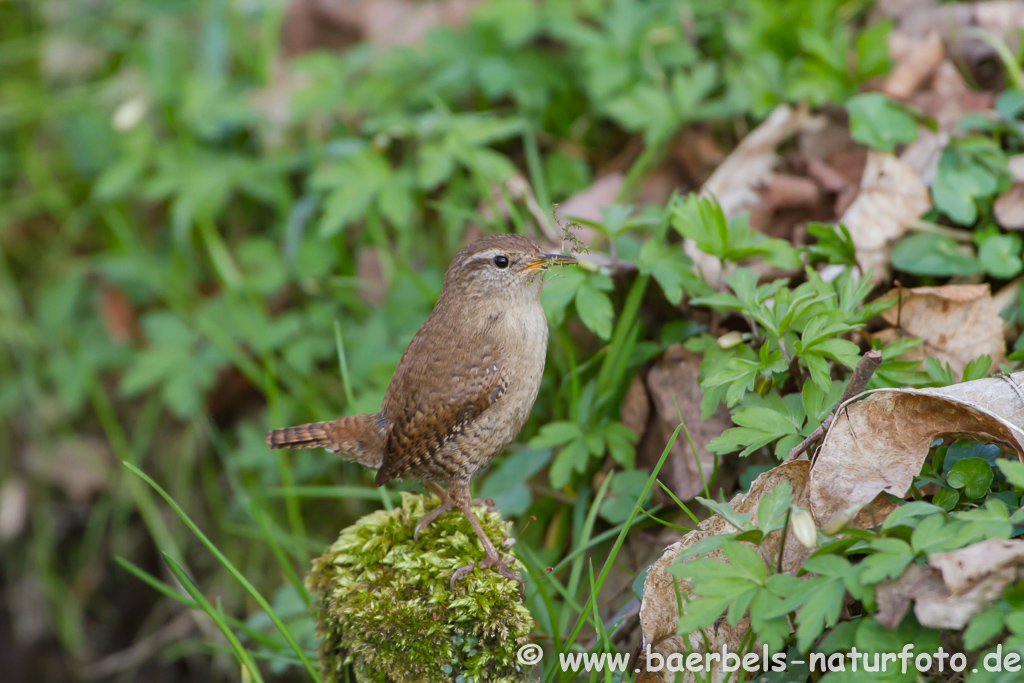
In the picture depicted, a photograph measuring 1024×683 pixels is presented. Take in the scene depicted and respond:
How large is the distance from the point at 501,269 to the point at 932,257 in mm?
1556

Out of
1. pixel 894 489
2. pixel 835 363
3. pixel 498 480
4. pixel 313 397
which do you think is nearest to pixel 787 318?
pixel 835 363

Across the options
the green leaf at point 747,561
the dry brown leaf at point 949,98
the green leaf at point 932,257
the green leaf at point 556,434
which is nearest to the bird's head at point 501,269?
the green leaf at point 556,434

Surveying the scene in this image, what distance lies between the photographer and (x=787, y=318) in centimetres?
244

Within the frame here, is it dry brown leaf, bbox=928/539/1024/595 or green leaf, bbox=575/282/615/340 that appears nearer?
dry brown leaf, bbox=928/539/1024/595

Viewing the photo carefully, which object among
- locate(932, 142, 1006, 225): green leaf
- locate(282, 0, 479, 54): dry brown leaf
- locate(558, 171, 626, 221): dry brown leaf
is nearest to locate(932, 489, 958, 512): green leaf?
locate(932, 142, 1006, 225): green leaf

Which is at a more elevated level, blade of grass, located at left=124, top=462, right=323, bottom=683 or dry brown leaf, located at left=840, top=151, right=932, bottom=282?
dry brown leaf, located at left=840, top=151, right=932, bottom=282

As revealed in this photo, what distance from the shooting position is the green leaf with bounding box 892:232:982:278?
285cm

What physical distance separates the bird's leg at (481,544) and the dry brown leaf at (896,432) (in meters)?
0.87

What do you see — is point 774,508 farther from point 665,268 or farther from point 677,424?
point 665,268

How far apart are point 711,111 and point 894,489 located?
220 cm

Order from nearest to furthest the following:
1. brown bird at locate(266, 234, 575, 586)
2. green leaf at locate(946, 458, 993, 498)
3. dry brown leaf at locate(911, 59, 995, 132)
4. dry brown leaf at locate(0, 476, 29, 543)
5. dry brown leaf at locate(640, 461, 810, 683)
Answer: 1. green leaf at locate(946, 458, 993, 498)
2. dry brown leaf at locate(640, 461, 810, 683)
3. brown bird at locate(266, 234, 575, 586)
4. dry brown leaf at locate(911, 59, 995, 132)
5. dry brown leaf at locate(0, 476, 29, 543)

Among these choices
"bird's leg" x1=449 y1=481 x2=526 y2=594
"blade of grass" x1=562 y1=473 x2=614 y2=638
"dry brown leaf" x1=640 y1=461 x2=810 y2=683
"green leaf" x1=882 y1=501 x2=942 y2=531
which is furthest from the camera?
"blade of grass" x1=562 y1=473 x2=614 y2=638

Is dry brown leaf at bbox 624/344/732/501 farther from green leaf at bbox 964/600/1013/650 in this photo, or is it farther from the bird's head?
green leaf at bbox 964/600/1013/650

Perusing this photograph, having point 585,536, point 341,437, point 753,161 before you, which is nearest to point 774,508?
point 585,536
